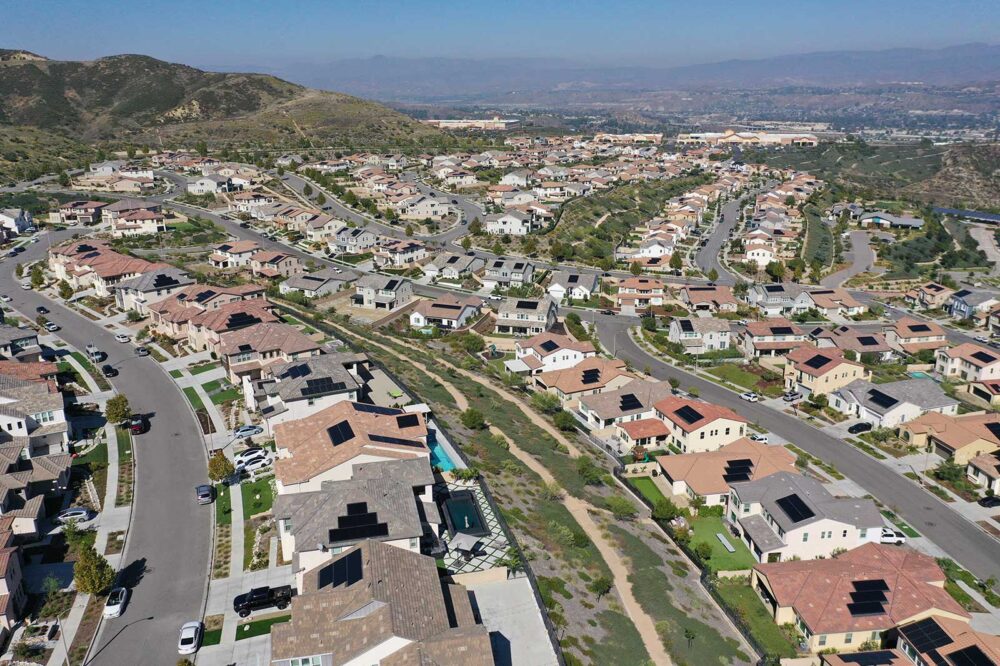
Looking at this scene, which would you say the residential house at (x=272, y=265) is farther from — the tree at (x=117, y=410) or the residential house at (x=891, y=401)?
the residential house at (x=891, y=401)

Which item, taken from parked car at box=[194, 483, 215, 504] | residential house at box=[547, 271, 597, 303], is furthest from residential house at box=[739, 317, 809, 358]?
parked car at box=[194, 483, 215, 504]

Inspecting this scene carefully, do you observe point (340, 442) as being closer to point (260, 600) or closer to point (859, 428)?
point (260, 600)

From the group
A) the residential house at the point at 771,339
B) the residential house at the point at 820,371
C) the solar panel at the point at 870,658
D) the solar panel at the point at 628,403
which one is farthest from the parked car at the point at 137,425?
the residential house at the point at 771,339

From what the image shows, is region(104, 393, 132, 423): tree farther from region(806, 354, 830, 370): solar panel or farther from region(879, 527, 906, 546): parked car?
region(806, 354, 830, 370): solar panel

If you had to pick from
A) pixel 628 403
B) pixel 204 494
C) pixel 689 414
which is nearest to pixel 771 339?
pixel 628 403

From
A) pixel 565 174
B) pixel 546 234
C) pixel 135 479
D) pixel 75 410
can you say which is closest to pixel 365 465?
pixel 135 479

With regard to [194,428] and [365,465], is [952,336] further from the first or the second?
[194,428]

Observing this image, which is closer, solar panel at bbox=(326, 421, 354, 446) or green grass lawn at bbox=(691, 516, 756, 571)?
solar panel at bbox=(326, 421, 354, 446)
